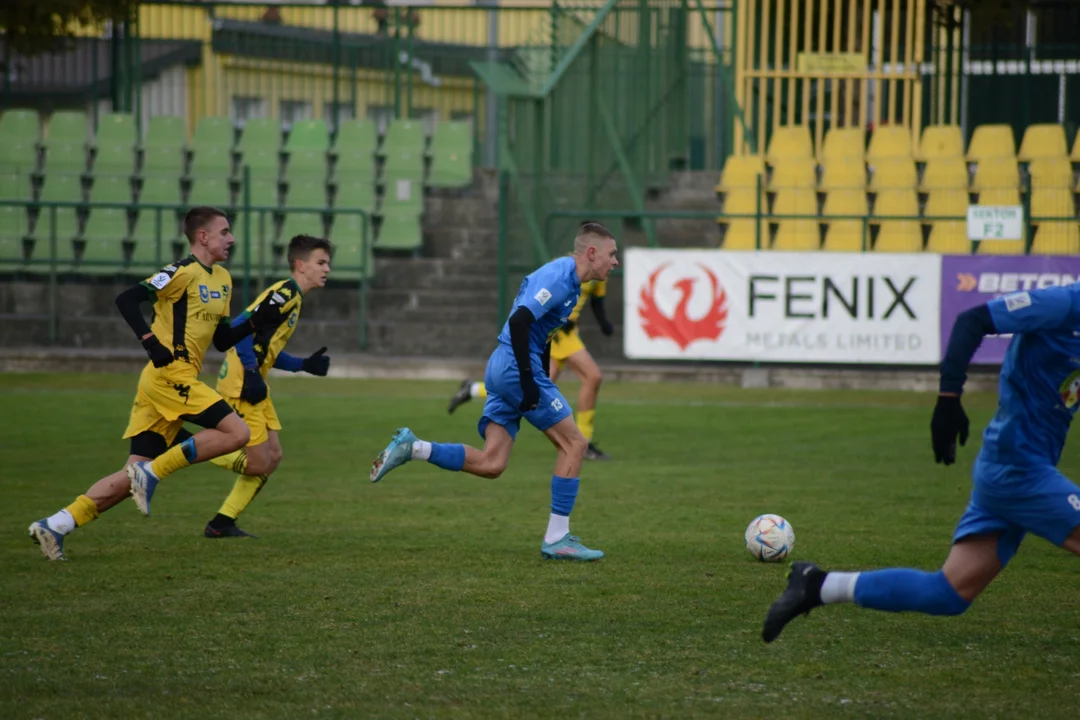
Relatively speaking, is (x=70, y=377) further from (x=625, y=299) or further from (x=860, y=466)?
(x=860, y=466)

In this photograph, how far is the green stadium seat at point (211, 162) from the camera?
914 inches

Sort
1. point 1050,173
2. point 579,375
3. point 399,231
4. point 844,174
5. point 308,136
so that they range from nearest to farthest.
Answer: point 579,375 → point 1050,173 → point 844,174 → point 399,231 → point 308,136

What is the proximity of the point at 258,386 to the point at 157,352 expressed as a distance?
3.27 feet

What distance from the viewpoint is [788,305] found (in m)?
18.6

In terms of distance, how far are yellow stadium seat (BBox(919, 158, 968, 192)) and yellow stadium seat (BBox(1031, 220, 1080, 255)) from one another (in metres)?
1.58

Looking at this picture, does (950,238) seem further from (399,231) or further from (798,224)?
(399,231)

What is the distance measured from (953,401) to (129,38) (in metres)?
23.5

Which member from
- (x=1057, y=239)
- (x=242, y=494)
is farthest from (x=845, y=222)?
(x=242, y=494)

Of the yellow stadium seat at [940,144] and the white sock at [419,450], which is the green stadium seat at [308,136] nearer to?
the yellow stadium seat at [940,144]

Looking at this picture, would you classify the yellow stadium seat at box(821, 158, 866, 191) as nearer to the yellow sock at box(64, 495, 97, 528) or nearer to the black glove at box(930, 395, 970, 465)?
the yellow sock at box(64, 495, 97, 528)

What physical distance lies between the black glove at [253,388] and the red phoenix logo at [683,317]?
10.6 meters

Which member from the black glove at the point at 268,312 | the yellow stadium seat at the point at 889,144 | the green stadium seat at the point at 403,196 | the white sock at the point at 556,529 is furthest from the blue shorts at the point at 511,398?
the green stadium seat at the point at 403,196

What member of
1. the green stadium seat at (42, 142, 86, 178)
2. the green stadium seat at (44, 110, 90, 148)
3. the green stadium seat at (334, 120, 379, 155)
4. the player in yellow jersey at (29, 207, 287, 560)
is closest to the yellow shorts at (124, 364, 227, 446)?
the player in yellow jersey at (29, 207, 287, 560)

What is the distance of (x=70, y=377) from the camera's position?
64.0ft
